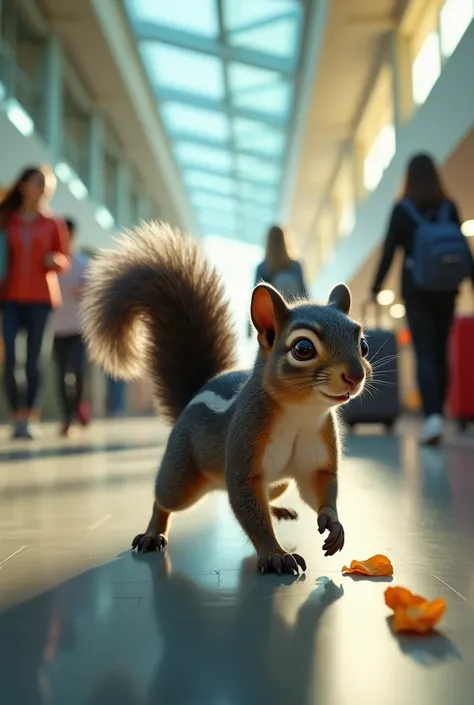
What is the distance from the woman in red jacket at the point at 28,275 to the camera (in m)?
4.62

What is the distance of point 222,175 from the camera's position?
1773 cm

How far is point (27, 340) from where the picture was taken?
15.4 ft

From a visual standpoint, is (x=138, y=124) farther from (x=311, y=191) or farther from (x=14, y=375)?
(x=14, y=375)

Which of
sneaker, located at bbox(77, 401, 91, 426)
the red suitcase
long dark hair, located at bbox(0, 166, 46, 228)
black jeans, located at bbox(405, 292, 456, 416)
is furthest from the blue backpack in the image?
sneaker, located at bbox(77, 401, 91, 426)

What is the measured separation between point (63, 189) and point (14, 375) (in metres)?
6.29

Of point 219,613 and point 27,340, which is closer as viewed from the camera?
point 219,613

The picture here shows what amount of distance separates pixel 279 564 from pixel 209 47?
10.5 meters

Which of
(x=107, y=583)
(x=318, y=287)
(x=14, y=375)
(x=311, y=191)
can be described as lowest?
(x=107, y=583)

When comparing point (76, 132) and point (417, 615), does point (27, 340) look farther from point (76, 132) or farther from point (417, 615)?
point (76, 132)

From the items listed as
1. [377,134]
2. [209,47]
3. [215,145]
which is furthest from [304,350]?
[215,145]

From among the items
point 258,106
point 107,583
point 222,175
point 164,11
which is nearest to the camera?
point 107,583

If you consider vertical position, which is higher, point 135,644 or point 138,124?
point 138,124

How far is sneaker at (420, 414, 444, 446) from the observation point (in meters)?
3.99

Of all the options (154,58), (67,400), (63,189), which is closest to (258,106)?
(154,58)
